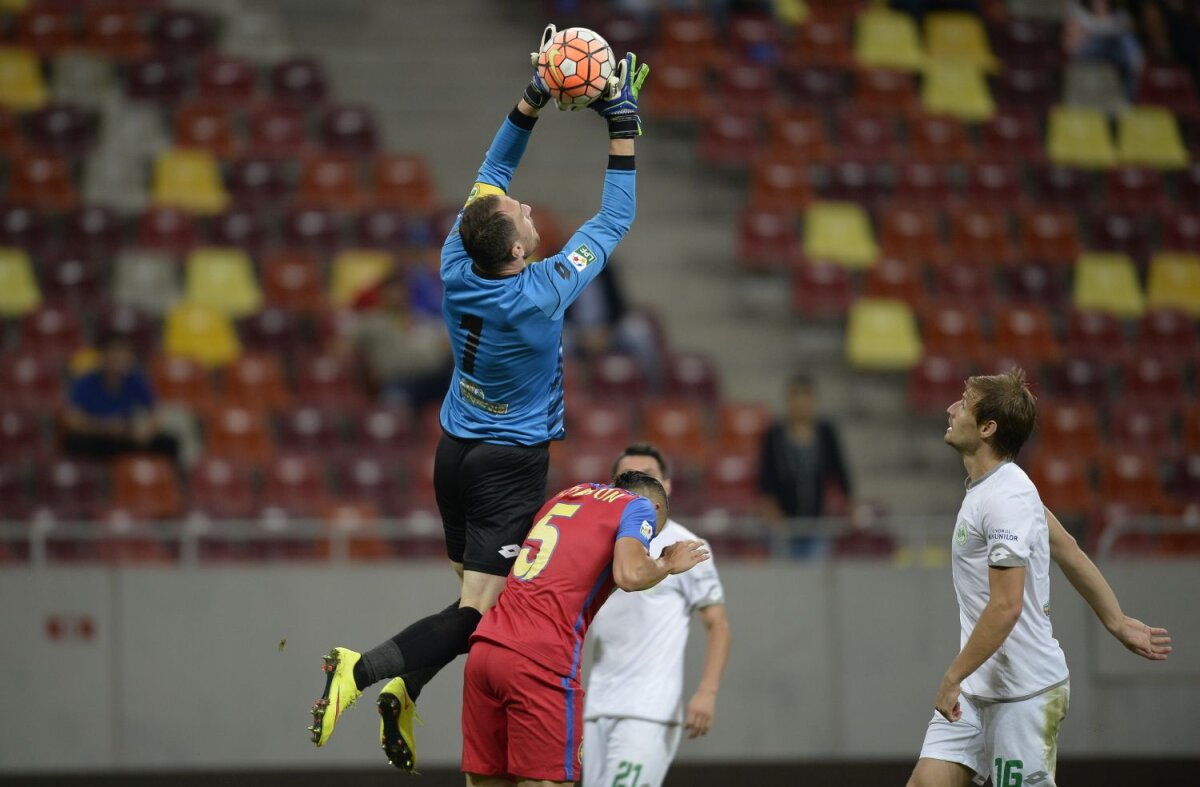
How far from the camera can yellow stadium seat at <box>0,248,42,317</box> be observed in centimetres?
1256

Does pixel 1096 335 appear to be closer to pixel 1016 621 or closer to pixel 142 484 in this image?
pixel 142 484

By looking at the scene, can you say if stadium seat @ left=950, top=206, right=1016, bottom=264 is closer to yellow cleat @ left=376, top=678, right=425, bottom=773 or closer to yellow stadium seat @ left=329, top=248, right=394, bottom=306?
yellow stadium seat @ left=329, top=248, right=394, bottom=306

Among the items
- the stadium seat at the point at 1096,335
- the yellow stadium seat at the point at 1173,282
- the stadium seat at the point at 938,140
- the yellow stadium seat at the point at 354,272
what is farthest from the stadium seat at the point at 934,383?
the yellow stadium seat at the point at 354,272

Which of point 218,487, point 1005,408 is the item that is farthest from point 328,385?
point 1005,408

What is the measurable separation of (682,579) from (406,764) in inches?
63.7

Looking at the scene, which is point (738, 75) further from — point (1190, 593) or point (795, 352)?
point (1190, 593)

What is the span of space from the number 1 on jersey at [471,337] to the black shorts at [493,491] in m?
0.28

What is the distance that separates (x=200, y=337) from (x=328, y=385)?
4.34 feet

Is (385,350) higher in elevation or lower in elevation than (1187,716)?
higher

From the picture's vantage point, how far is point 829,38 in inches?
617

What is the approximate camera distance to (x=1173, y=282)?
1406 centimetres

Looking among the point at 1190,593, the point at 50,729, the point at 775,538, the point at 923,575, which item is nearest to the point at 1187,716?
the point at 1190,593

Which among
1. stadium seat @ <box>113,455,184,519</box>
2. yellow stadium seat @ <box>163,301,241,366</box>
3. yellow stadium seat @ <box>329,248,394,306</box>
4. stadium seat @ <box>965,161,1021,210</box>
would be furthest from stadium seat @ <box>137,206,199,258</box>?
stadium seat @ <box>965,161,1021,210</box>

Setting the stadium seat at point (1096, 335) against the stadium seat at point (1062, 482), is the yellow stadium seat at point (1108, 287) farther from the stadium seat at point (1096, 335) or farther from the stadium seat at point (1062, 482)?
the stadium seat at point (1062, 482)
